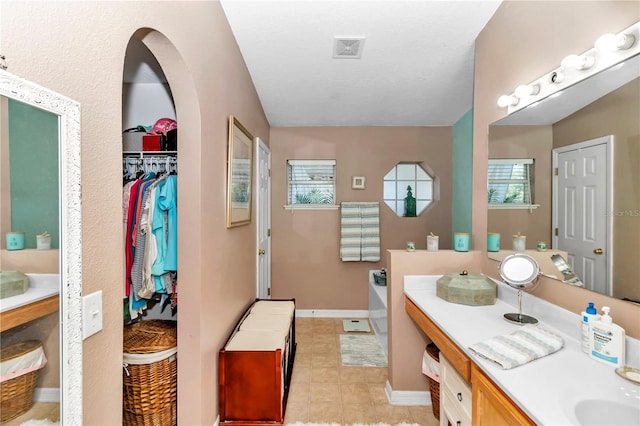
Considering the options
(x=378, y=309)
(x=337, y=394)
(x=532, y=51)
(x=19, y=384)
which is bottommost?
(x=337, y=394)

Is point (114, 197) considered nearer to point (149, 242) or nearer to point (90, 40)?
point (90, 40)

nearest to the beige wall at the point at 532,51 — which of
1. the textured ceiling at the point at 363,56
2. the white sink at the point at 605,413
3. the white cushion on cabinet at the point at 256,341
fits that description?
the textured ceiling at the point at 363,56

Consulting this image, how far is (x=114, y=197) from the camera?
945mm

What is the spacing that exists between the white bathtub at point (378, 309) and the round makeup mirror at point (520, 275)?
58.7 inches

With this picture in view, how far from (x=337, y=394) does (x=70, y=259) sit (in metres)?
2.11

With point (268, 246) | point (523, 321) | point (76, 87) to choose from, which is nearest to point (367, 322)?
point (268, 246)

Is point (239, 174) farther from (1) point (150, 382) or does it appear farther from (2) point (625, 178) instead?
(2) point (625, 178)

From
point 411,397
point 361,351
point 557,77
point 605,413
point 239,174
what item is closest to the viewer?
point 605,413

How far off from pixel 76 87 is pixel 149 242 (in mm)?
1276

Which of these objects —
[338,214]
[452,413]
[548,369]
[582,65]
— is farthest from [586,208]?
[338,214]

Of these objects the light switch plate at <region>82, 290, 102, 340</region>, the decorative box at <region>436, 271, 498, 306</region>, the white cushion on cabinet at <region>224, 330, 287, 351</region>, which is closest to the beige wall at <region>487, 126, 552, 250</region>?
the decorative box at <region>436, 271, 498, 306</region>

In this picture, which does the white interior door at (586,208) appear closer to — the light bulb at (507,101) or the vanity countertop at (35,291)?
the light bulb at (507,101)

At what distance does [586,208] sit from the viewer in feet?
4.23

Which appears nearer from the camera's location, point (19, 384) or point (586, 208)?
point (19, 384)
